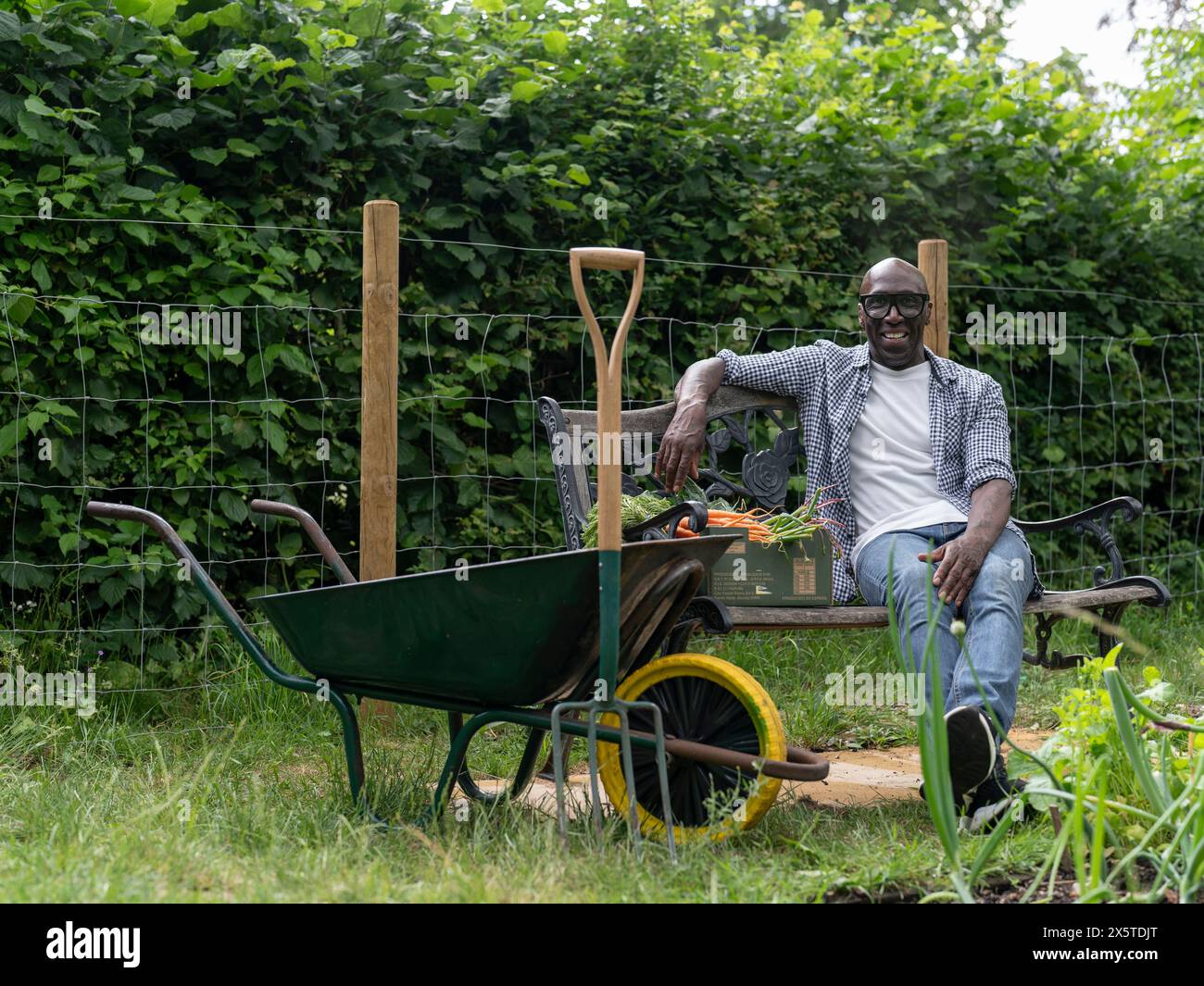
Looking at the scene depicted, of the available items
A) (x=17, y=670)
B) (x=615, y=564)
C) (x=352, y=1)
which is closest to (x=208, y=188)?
(x=352, y=1)

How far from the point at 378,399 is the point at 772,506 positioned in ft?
4.33

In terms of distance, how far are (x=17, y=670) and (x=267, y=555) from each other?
874mm

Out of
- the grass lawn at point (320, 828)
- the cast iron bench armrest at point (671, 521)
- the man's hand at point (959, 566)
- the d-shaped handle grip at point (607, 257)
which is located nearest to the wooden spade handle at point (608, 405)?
the d-shaped handle grip at point (607, 257)

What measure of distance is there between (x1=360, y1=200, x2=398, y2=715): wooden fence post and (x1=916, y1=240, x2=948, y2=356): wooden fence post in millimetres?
2042

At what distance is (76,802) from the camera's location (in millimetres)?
3123

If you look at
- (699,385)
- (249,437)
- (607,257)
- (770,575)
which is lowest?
(770,575)

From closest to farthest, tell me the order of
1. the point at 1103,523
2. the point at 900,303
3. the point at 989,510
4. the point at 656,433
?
the point at 989,510, the point at 900,303, the point at 656,433, the point at 1103,523

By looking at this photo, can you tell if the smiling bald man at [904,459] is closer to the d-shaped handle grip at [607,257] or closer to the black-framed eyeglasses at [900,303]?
the black-framed eyeglasses at [900,303]

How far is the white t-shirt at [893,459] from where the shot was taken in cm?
368

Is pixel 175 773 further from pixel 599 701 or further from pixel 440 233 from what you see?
pixel 440 233

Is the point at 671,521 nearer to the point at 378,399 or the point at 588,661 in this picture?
the point at 588,661

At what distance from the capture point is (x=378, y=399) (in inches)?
165

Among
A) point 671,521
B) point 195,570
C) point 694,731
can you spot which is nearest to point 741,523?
point 671,521

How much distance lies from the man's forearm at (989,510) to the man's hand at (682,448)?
0.76m
